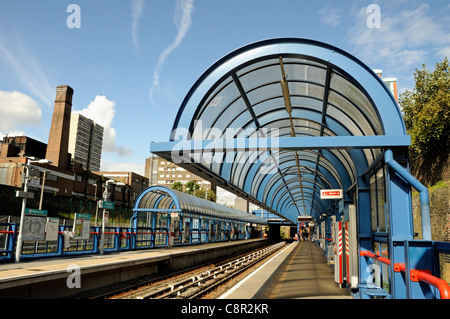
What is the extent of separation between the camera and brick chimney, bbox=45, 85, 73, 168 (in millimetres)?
48906

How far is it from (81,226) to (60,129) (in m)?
39.7

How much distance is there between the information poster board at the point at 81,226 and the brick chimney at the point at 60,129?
1480 inches

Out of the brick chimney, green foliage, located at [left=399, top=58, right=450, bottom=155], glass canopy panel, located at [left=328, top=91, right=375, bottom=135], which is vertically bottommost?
glass canopy panel, located at [left=328, top=91, right=375, bottom=135]

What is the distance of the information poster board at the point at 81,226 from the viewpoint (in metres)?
13.8

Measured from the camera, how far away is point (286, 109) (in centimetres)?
1066

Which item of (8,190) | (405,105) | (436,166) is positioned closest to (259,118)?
(436,166)

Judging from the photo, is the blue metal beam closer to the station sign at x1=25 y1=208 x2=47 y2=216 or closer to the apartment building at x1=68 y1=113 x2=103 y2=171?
the station sign at x1=25 y1=208 x2=47 y2=216

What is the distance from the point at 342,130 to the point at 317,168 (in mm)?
8091

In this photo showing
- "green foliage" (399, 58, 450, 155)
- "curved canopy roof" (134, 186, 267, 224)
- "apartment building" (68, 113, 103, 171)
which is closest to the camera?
"green foliage" (399, 58, 450, 155)

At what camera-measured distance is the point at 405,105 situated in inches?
1037

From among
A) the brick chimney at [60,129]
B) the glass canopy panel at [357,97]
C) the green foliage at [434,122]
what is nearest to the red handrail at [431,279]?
the glass canopy panel at [357,97]

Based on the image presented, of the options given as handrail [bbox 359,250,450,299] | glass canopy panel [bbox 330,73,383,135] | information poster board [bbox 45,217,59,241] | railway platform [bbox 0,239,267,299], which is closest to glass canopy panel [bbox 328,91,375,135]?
glass canopy panel [bbox 330,73,383,135]

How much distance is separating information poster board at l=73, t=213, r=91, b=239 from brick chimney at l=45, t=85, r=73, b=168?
123 ft
